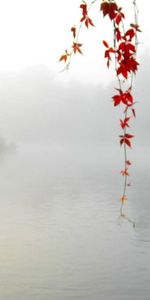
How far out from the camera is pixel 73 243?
52.5 metres

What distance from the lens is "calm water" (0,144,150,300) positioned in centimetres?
4003

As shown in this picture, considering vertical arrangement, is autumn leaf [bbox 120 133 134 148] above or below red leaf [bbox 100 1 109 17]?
below

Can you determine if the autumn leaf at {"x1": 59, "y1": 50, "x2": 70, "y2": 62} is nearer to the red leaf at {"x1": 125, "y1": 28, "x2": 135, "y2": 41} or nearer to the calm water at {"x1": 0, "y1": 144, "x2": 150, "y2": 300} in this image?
the red leaf at {"x1": 125, "y1": 28, "x2": 135, "y2": 41}

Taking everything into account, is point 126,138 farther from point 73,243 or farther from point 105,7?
point 73,243

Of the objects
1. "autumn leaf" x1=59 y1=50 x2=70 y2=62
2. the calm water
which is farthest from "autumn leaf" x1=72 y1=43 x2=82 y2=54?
the calm water

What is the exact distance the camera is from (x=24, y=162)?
492 ft

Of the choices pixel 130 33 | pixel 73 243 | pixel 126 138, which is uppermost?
pixel 73 243

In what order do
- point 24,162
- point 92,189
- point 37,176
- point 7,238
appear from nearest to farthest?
point 7,238 → point 92,189 → point 37,176 → point 24,162

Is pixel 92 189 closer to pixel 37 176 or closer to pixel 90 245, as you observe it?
pixel 37 176

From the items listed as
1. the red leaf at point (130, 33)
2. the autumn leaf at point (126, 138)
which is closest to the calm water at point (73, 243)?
the autumn leaf at point (126, 138)

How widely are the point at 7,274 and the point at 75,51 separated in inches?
1650

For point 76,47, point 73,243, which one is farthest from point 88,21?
point 73,243

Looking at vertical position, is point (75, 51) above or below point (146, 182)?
below

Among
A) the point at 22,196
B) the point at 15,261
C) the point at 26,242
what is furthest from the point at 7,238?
the point at 22,196
